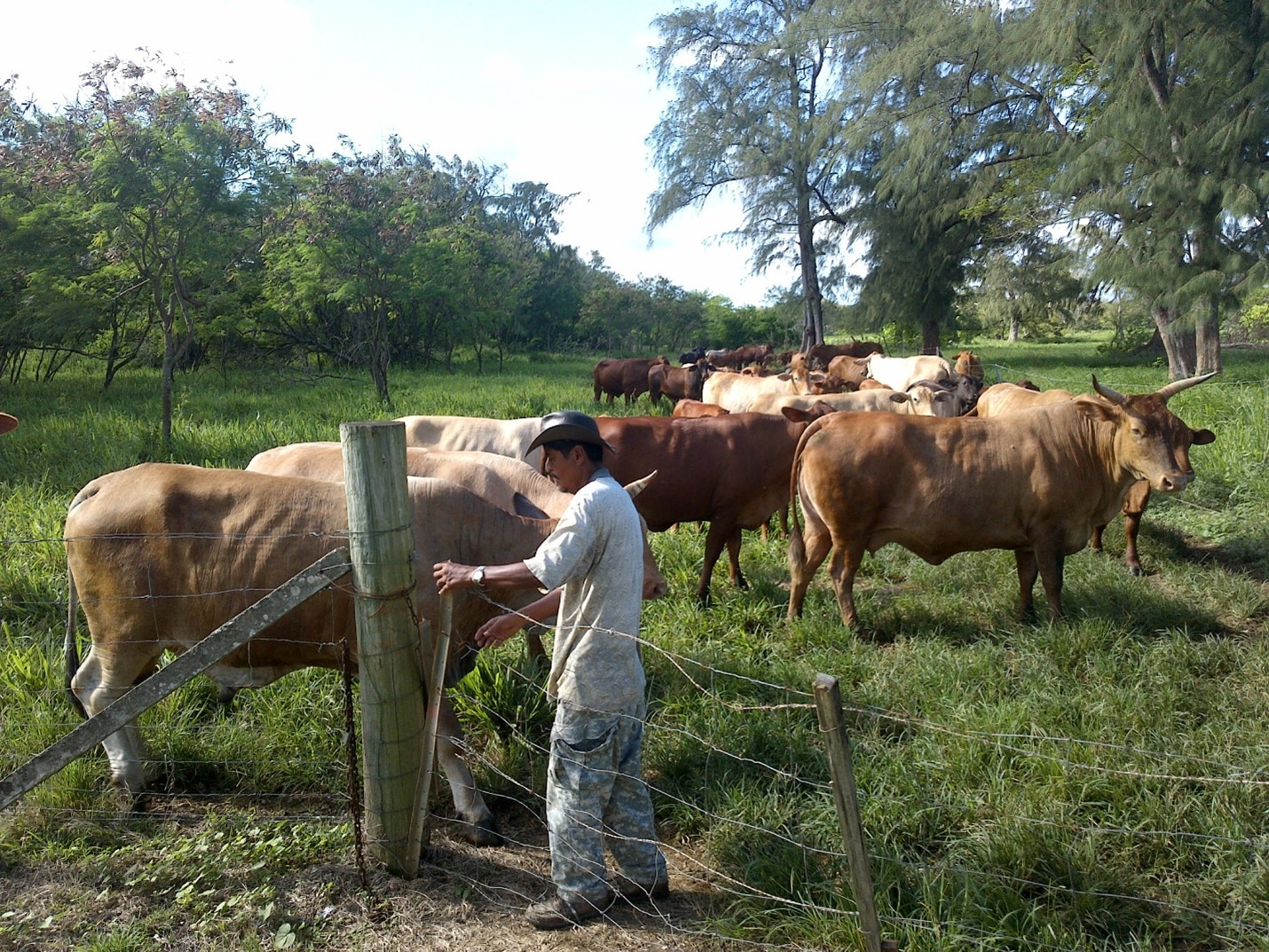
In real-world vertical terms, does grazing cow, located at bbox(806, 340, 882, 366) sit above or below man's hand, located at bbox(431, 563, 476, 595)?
above

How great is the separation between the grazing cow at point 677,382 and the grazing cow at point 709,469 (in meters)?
13.6

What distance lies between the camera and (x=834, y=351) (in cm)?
2694

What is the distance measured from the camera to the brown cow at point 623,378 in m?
23.3

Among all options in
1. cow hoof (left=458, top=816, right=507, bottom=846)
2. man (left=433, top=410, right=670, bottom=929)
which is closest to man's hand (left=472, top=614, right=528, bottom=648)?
man (left=433, top=410, right=670, bottom=929)

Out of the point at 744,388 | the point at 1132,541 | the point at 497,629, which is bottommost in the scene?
the point at 1132,541

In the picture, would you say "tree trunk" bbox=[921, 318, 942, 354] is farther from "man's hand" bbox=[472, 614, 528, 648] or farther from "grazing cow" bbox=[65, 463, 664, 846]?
"man's hand" bbox=[472, 614, 528, 648]

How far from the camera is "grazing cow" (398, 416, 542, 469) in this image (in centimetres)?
819

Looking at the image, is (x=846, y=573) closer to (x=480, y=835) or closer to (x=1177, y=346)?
(x=480, y=835)

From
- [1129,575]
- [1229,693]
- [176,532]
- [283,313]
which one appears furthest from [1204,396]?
[283,313]

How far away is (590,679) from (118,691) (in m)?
2.34

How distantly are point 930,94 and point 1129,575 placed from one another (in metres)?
18.0

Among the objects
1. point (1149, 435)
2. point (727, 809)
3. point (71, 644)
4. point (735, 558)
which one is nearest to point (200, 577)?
point (71, 644)

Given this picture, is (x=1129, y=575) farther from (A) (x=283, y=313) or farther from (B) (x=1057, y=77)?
(A) (x=283, y=313)

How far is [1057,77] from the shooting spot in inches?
782
